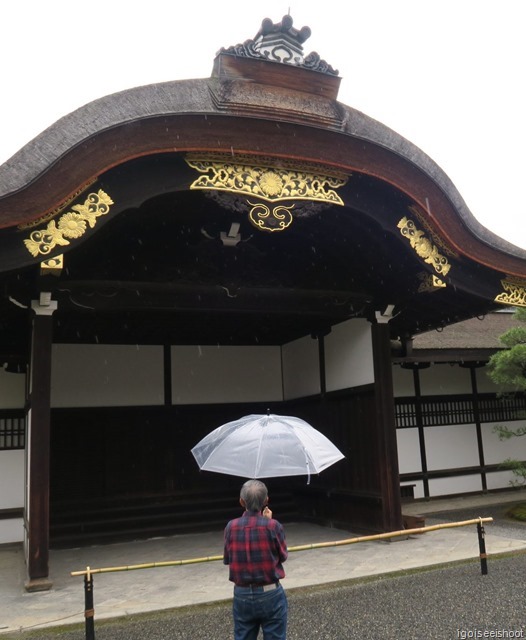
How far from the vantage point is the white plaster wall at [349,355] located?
8.58 metres

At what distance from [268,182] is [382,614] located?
4.22m

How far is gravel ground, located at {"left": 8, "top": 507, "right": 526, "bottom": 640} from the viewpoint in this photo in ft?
15.1

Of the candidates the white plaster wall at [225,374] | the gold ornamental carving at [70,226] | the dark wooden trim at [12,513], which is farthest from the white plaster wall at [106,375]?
the gold ornamental carving at [70,226]

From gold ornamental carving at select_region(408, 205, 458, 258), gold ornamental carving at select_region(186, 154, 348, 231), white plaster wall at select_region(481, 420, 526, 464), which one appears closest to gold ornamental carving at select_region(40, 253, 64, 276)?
gold ornamental carving at select_region(186, 154, 348, 231)

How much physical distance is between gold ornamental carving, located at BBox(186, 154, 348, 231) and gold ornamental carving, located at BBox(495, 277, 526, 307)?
288 centimetres

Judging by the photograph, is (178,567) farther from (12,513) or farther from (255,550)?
(255,550)

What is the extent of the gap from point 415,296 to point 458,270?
88 centimetres

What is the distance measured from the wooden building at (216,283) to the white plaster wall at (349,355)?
32 millimetres

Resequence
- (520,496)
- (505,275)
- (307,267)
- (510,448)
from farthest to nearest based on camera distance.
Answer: (510,448) → (520,496) → (307,267) → (505,275)

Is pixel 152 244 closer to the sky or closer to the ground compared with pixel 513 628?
closer to the sky

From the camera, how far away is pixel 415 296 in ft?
27.3

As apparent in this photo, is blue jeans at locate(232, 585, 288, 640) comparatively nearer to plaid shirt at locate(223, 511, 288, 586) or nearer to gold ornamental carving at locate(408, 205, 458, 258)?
plaid shirt at locate(223, 511, 288, 586)

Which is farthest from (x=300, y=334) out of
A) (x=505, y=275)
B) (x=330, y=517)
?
(x=505, y=275)

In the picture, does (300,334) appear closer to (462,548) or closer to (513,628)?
(462,548)
